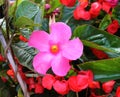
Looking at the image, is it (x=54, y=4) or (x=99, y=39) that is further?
(x=54, y=4)

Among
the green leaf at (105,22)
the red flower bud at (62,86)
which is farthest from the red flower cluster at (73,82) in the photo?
the green leaf at (105,22)

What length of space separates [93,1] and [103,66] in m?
0.15

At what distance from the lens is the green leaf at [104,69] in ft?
1.71

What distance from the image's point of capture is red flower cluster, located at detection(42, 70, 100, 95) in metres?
0.51

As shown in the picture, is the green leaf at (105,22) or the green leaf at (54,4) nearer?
the green leaf at (105,22)

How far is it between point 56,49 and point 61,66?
1.5 inches

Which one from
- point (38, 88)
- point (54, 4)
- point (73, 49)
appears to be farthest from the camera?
point (54, 4)

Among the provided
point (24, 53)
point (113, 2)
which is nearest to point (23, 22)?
point (24, 53)

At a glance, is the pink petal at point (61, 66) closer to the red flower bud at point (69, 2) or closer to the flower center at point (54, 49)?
the flower center at point (54, 49)

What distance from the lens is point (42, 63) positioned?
51 cm

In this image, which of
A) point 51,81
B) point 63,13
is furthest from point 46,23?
point 51,81

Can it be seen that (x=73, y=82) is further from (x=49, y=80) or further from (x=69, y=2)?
(x=69, y=2)

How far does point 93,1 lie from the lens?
616mm

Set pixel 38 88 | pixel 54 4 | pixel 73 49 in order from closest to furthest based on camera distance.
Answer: pixel 73 49 < pixel 38 88 < pixel 54 4
